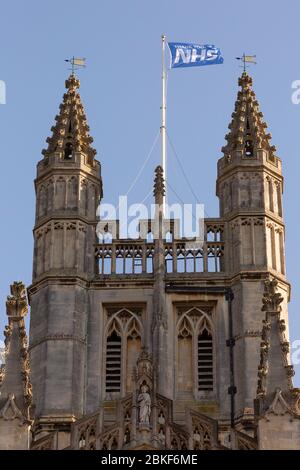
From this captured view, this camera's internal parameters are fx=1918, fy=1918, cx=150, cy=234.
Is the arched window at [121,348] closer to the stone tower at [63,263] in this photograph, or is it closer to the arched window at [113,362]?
the arched window at [113,362]

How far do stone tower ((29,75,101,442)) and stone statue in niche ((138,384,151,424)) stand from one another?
2.98 m

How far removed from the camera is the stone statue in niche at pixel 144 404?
4131 cm

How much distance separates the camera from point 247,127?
50.6 meters

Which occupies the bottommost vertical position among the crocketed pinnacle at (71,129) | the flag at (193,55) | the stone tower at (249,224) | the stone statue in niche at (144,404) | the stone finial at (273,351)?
the stone statue in niche at (144,404)

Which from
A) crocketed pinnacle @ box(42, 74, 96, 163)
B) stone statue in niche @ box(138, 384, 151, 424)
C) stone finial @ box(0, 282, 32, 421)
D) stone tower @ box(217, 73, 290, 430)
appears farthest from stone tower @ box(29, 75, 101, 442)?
stone tower @ box(217, 73, 290, 430)

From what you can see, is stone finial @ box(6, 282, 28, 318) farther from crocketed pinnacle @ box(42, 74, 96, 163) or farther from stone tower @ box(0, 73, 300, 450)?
crocketed pinnacle @ box(42, 74, 96, 163)

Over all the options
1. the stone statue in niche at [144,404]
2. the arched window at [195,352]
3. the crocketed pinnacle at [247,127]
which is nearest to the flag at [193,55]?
the crocketed pinnacle at [247,127]

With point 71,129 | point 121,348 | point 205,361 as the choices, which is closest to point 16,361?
point 121,348

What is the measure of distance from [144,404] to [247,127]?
451 inches

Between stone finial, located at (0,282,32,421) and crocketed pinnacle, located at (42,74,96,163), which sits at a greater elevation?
crocketed pinnacle, located at (42,74,96,163)

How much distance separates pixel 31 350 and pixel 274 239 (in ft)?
22.2

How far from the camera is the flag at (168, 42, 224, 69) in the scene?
5353 centimetres

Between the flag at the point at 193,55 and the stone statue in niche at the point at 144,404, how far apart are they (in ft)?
47.2
